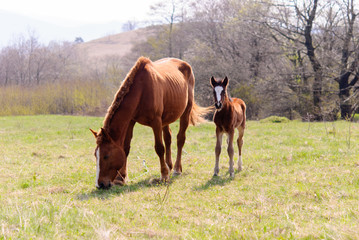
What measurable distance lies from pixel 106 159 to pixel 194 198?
5.03 ft

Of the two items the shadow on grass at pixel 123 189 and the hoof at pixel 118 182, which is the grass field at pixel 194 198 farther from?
the hoof at pixel 118 182

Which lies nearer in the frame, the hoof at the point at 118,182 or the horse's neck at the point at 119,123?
the horse's neck at the point at 119,123

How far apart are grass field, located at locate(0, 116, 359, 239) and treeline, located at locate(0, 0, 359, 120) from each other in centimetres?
1064

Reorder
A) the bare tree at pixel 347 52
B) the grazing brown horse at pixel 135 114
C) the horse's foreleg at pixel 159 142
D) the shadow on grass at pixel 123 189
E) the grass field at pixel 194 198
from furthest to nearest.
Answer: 1. the bare tree at pixel 347 52
2. the horse's foreleg at pixel 159 142
3. the grazing brown horse at pixel 135 114
4. the shadow on grass at pixel 123 189
5. the grass field at pixel 194 198

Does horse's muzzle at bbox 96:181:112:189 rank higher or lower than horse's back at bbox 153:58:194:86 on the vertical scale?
lower

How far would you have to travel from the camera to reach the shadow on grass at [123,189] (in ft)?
17.2

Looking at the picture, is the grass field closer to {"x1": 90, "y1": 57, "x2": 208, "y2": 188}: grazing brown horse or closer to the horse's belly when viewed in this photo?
{"x1": 90, "y1": 57, "x2": 208, "y2": 188}: grazing brown horse

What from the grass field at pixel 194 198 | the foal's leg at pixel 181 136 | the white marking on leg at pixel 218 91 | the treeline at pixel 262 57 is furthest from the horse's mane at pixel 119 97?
the treeline at pixel 262 57

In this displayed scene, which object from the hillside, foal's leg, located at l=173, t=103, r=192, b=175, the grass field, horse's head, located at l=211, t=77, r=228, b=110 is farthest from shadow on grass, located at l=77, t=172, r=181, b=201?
the hillside

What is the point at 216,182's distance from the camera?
6.27 metres

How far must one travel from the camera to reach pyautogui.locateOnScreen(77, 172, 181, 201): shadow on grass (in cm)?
525

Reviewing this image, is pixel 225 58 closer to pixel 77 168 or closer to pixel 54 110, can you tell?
pixel 54 110

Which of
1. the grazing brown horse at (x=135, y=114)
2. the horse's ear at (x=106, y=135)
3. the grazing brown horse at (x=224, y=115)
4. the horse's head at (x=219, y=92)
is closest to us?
the horse's ear at (x=106, y=135)

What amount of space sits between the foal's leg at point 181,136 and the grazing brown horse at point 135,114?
0.07 ft
